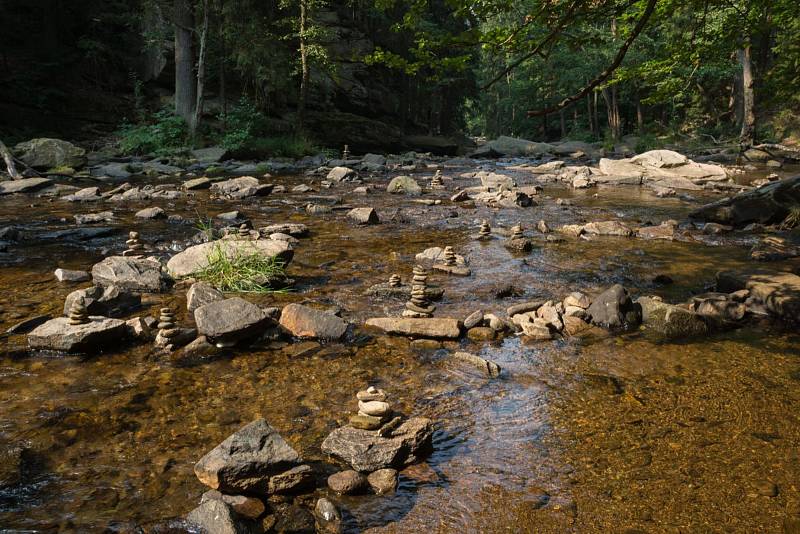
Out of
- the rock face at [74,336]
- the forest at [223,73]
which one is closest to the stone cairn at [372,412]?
the rock face at [74,336]

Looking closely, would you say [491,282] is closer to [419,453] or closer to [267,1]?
[419,453]

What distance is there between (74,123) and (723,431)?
29418mm

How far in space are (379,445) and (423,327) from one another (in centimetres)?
215

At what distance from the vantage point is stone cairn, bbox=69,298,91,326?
4.73 m

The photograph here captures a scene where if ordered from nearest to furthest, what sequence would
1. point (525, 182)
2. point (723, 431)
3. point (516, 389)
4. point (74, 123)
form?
point (723, 431) → point (516, 389) → point (525, 182) → point (74, 123)

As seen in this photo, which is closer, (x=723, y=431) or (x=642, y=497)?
(x=642, y=497)

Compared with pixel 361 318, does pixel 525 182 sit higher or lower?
higher

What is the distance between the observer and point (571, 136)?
5069 cm

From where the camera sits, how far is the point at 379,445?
320 cm

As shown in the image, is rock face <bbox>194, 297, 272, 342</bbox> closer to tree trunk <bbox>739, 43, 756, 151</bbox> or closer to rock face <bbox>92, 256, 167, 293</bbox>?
rock face <bbox>92, 256, 167, 293</bbox>

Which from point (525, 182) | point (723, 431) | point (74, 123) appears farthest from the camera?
point (74, 123)

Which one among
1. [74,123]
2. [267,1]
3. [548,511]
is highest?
[267,1]

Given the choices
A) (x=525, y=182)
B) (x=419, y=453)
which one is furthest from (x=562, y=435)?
(x=525, y=182)

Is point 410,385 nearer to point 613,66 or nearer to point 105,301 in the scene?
point 613,66
